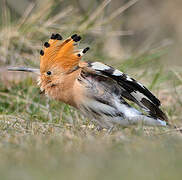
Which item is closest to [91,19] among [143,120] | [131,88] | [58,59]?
[58,59]

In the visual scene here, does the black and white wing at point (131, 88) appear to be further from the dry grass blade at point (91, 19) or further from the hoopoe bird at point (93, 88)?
the dry grass blade at point (91, 19)

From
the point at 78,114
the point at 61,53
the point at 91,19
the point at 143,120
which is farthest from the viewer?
the point at 91,19

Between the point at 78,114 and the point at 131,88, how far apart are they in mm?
979

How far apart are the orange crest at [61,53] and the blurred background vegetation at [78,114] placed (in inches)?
20.0

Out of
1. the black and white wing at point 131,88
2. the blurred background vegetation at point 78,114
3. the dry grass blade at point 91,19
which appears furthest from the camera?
the dry grass blade at point 91,19

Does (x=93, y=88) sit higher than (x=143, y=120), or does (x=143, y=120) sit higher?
(x=93, y=88)

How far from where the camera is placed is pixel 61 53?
374cm

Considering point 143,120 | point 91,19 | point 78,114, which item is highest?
point 91,19

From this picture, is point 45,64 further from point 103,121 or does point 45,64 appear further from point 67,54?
point 103,121

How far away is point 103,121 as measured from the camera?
365 cm

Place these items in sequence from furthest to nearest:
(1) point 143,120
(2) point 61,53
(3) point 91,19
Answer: (3) point 91,19 < (2) point 61,53 < (1) point 143,120

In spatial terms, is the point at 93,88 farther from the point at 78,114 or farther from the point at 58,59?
the point at 78,114

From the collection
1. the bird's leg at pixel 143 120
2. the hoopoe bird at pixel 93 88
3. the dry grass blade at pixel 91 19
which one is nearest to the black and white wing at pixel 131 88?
the hoopoe bird at pixel 93 88

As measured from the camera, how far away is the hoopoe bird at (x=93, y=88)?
3.61 meters
